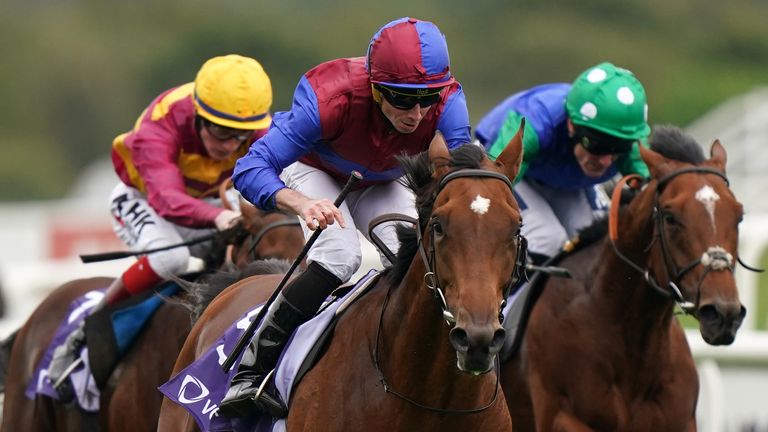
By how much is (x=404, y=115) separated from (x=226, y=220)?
2.23 metres

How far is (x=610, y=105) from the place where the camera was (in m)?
7.53

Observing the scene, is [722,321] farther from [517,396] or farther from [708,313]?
[517,396]

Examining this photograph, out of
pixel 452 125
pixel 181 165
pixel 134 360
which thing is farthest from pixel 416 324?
pixel 181 165

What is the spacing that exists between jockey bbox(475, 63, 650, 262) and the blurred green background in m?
28.1

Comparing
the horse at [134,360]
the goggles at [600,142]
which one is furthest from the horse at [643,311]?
the horse at [134,360]

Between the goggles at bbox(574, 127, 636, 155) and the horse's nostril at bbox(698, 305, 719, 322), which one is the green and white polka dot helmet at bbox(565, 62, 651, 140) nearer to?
the goggles at bbox(574, 127, 636, 155)

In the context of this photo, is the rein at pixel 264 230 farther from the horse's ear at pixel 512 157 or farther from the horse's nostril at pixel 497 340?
the horse's nostril at pixel 497 340

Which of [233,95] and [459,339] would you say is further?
[233,95]

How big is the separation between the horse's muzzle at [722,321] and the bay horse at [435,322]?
4.73ft

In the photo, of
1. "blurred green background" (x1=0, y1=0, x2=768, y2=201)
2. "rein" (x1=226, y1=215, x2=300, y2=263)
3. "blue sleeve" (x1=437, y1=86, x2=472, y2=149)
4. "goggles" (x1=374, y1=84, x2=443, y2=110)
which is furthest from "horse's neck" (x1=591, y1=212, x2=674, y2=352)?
"blurred green background" (x1=0, y1=0, x2=768, y2=201)

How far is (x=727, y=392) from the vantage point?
9211 mm

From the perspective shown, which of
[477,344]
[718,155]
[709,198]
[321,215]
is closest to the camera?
[477,344]

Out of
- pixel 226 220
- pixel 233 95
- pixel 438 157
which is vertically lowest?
pixel 226 220

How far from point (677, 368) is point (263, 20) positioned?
1536 inches
